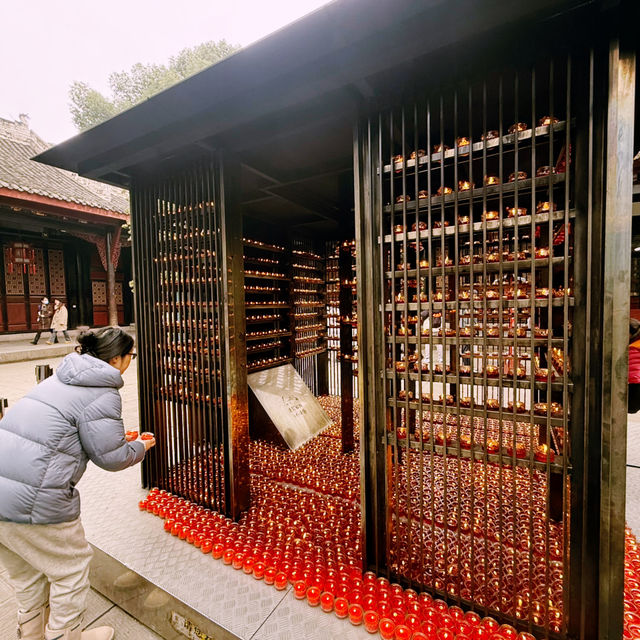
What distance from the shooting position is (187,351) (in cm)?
319

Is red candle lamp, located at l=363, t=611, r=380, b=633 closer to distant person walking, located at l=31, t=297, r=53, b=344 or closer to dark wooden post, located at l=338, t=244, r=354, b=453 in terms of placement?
dark wooden post, located at l=338, t=244, r=354, b=453

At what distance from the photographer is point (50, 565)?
165 centimetres

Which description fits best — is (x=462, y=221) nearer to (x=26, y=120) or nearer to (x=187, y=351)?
(x=187, y=351)

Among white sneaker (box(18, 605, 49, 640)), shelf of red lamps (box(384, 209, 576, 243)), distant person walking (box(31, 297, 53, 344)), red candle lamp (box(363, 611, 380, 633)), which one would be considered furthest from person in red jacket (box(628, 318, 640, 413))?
distant person walking (box(31, 297, 53, 344))

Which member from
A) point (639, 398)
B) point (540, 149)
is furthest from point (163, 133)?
point (639, 398)

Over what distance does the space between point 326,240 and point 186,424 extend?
15.6 ft

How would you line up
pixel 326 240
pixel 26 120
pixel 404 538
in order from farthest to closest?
1. pixel 26 120
2. pixel 326 240
3. pixel 404 538

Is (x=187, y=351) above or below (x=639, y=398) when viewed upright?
above

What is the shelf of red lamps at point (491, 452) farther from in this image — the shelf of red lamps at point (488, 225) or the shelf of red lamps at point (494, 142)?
the shelf of red lamps at point (494, 142)

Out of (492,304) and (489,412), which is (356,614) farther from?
(492,304)

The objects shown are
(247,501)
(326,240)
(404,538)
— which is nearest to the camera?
(404,538)

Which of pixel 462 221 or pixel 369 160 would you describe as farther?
pixel 462 221

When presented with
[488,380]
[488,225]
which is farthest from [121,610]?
[488,225]

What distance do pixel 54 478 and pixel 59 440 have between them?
0.59 ft
